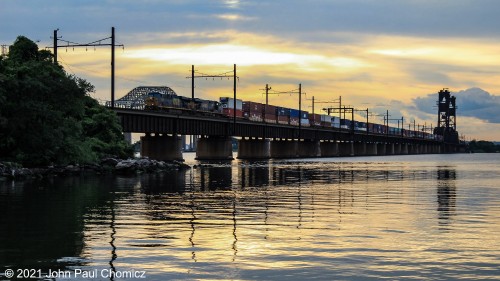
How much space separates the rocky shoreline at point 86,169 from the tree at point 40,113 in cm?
195

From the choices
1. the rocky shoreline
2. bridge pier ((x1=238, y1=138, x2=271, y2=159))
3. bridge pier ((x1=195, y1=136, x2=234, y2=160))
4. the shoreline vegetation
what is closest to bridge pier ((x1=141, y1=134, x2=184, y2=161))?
bridge pier ((x1=195, y1=136, x2=234, y2=160))

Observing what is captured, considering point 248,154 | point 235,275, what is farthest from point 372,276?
point 248,154

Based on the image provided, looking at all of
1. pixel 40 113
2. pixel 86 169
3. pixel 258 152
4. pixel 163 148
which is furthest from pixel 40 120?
pixel 258 152

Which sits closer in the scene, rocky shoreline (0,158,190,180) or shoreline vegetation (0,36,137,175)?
rocky shoreline (0,158,190,180)

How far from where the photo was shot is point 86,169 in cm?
7700

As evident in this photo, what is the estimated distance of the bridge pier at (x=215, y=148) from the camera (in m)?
165

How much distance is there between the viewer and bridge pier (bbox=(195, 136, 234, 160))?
541 ft

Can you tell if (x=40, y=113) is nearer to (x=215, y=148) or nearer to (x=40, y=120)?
(x=40, y=120)

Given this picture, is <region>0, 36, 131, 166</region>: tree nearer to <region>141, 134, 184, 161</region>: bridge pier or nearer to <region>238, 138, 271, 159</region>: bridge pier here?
<region>141, 134, 184, 161</region>: bridge pier

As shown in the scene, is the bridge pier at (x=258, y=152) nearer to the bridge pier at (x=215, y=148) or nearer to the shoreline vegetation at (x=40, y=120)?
the bridge pier at (x=215, y=148)

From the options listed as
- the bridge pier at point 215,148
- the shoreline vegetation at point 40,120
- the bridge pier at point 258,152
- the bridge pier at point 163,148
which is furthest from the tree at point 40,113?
the bridge pier at point 258,152

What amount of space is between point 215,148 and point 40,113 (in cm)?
9742

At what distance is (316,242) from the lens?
23359 millimetres

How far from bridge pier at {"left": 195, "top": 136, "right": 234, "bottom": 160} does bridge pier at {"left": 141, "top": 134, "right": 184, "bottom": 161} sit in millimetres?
28909
